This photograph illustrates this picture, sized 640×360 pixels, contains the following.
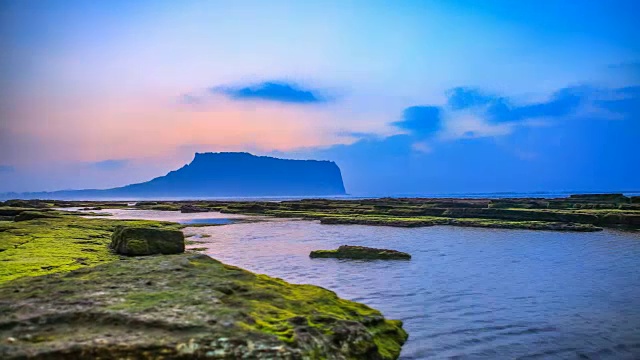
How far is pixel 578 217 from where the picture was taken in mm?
53688

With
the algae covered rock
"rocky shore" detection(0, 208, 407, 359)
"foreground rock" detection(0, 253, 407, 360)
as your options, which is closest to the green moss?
the algae covered rock

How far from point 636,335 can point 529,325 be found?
2611 mm

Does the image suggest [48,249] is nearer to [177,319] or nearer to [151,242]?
[151,242]

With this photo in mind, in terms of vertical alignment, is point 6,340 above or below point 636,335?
above

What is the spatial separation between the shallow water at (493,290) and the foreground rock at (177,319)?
259cm

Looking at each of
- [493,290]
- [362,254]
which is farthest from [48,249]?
[493,290]

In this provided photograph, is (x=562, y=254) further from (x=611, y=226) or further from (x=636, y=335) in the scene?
(x=611, y=226)

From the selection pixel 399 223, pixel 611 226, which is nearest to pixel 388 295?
pixel 399 223

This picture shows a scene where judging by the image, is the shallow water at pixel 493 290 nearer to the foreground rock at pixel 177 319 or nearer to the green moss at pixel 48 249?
the foreground rock at pixel 177 319

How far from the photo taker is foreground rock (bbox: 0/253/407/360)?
6.50m

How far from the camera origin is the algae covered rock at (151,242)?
2070 centimetres

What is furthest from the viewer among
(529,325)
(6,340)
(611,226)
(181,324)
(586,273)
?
(611,226)

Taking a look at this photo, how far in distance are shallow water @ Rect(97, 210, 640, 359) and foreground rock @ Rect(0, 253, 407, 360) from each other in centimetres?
259

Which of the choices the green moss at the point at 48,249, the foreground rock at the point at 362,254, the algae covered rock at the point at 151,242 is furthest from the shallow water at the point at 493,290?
the green moss at the point at 48,249
